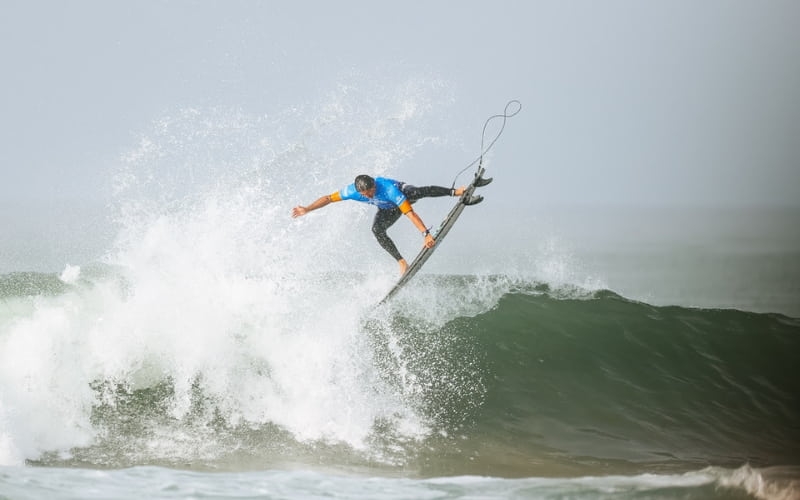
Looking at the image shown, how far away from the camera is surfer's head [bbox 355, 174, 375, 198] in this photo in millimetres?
5570

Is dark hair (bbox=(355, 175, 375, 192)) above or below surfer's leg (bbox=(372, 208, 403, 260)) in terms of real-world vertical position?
above

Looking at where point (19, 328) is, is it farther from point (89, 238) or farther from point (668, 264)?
point (668, 264)

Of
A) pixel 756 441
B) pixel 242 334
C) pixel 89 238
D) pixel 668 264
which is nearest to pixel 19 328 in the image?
pixel 242 334

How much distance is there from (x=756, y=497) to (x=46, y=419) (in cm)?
463

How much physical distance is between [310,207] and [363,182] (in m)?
0.55

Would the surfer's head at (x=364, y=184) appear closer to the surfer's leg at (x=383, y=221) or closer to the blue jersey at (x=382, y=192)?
the blue jersey at (x=382, y=192)

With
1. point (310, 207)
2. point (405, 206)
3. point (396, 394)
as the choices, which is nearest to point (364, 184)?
point (405, 206)

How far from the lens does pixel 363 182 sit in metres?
5.58

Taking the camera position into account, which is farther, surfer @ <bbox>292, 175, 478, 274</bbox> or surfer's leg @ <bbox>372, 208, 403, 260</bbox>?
surfer's leg @ <bbox>372, 208, 403, 260</bbox>

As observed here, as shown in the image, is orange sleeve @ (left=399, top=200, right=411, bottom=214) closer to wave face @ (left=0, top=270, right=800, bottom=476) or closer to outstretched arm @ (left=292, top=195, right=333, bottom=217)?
outstretched arm @ (left=292, top=195, right=333, bottom=217)

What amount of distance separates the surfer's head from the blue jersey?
13 centimetres

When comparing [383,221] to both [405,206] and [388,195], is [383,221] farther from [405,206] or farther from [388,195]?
[405,206]

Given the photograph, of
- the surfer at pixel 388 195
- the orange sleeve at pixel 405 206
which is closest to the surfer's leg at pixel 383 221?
the surfer at pixel 388 195

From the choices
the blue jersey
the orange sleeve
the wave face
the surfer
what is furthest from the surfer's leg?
the wave face
